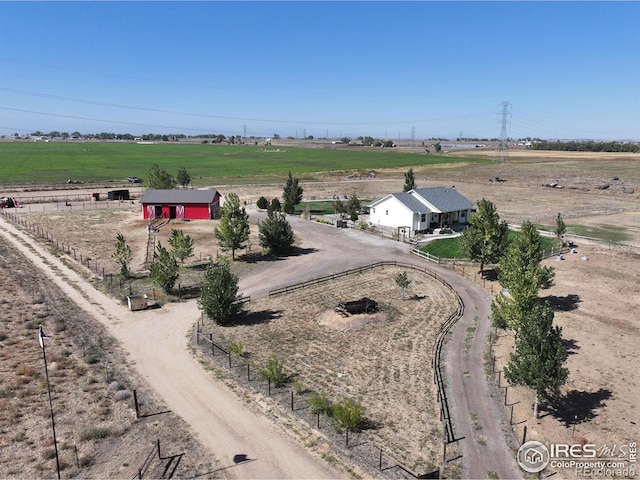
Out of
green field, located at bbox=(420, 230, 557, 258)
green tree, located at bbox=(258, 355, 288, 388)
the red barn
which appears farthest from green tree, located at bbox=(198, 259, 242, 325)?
the red barn

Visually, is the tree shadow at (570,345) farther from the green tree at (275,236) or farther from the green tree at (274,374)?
the green tree at (275,236)

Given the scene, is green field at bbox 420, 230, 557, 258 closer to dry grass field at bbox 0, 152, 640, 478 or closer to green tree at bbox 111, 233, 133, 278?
dry grass field at bbox 0, 152, 640, 478

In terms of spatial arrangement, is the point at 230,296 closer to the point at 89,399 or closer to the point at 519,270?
the point at 89,399

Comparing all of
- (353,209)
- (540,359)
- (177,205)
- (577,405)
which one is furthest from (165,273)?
(353,209)

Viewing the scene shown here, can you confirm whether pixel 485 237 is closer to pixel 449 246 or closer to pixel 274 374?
pixel 449 246

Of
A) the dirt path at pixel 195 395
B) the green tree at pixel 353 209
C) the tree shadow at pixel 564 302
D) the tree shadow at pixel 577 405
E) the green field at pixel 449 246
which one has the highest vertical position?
the green tree at pixel 353 209

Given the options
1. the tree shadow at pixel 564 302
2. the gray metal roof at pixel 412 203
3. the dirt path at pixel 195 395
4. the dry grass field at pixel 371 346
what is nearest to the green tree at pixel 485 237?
the dry grass field at pixel 371 346
